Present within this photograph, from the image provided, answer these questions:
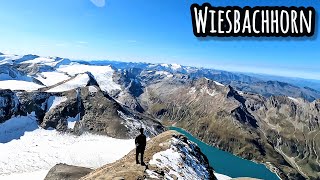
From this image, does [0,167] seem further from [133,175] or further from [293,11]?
[293,11]

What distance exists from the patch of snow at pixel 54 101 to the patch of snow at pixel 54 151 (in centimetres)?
1930

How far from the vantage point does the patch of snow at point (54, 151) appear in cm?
13575

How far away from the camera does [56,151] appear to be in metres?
152

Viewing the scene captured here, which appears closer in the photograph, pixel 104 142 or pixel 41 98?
pixel 104 142

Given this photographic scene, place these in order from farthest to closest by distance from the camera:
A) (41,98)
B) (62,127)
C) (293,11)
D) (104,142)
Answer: (41,98)
(62,127)
(104,142)
(293,11)

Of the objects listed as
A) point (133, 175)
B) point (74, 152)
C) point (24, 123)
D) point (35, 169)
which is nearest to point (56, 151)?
point (74, 152)

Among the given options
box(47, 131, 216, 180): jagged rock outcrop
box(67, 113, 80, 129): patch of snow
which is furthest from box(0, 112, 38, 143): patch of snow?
box(47, 131, 216, 180): jagged rock outcrop

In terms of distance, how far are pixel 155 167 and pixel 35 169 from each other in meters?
104

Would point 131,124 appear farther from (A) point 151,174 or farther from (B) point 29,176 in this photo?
(A) point 151,174

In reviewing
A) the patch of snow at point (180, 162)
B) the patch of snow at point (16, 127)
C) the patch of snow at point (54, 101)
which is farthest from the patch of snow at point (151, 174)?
the patch of snow at point (54, 101)

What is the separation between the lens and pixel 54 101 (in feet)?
639

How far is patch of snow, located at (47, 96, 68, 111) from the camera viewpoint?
626 ft

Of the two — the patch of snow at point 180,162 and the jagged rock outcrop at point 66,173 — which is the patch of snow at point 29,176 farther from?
the patch of snow at point 180,162

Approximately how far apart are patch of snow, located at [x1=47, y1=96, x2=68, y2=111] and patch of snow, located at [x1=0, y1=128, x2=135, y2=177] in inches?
760
